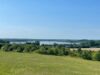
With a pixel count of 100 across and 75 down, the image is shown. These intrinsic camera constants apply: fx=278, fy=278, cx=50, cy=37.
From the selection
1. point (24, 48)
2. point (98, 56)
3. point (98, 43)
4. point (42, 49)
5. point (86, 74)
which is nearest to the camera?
point (86, 74)

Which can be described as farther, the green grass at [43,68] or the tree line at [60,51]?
the tree line at [60,51]

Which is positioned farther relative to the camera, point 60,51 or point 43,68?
point 60,51

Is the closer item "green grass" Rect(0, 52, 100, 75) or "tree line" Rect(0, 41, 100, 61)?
"green grass" Rect(0, 52, 100, 75)

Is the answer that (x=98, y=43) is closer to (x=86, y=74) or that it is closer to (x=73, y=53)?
(x=73, y=53)

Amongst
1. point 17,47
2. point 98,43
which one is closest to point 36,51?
point 17,47

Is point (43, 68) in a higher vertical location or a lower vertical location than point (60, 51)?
higher

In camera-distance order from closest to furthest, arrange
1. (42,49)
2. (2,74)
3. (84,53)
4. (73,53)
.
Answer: (2,74) → (84,53) → (73,53) → (42,49)

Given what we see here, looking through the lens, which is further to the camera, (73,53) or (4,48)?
(4,48)

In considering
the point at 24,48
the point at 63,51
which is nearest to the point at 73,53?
the point at 63,51

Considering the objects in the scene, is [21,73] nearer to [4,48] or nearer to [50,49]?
[50,49]
